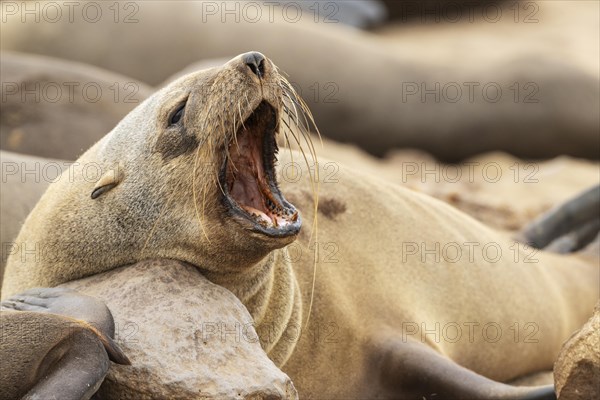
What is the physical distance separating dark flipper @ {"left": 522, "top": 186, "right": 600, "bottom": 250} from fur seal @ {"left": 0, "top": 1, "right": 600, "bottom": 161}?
3.78 metres

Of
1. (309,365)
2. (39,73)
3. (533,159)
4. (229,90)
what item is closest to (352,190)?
(309,365)

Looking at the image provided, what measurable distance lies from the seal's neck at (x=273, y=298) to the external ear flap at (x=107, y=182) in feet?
1.33

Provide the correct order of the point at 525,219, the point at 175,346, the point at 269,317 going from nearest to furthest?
the point at 175,346 → the point at 269,317 → the point at 525,219

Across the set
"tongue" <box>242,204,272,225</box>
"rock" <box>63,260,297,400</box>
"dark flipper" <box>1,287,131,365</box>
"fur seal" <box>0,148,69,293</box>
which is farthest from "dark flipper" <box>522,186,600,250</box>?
"dark flipper" <box>1,287,131,365</box>

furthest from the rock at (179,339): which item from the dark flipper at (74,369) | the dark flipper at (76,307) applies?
the dark flipper at (74,369)

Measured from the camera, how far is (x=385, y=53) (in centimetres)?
1053

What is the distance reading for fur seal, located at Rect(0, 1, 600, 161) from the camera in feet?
31.5

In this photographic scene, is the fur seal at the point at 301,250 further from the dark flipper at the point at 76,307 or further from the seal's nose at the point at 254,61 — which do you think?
the dark flipper at the point at 76,307

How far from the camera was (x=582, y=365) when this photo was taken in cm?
335

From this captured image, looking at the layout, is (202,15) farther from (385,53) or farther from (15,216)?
(15,216)

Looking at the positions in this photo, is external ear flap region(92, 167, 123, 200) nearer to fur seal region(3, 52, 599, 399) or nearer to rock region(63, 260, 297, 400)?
fur seal region(3, 52, 599, 399)

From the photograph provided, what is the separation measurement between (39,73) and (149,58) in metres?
2.99

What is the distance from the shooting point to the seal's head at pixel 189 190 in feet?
11.1

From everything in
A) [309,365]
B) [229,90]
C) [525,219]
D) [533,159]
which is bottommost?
[533,159]
